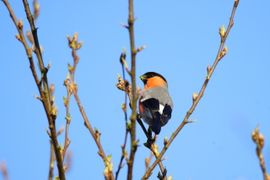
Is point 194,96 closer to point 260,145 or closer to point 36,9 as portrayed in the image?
point 36,9

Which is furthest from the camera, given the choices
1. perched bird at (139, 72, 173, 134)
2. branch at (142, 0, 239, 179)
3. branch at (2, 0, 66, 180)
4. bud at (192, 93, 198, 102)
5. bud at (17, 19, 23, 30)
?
perched bird at (139, 72, 173, 134)

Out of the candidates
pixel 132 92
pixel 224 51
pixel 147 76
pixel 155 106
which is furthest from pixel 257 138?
pixel 147 76

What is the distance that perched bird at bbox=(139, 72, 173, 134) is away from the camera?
17.0ft

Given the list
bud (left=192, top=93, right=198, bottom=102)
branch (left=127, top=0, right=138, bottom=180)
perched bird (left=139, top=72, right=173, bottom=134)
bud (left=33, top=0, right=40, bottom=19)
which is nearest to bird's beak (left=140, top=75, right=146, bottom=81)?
perched bird (left=139, top=72, right=173, bottom=134)

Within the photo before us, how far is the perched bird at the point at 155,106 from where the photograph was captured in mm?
5182

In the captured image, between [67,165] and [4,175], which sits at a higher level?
[67,165]

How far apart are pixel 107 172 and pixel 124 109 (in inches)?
11.6

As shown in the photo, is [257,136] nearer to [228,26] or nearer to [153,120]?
[228,26]

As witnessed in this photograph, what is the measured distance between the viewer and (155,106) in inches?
217

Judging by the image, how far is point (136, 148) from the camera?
1799mm

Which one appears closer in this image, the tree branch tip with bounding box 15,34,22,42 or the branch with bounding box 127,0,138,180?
the branch with bounding box 127,0,138,180

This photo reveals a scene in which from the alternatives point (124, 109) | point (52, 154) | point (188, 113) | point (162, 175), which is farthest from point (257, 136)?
point (162, 175)

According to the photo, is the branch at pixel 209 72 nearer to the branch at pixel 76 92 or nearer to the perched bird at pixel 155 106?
the branch at pixel 76 92

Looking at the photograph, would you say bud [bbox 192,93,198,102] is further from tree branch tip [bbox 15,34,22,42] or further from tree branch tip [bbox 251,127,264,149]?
tree branch tip [bbox 251,127,264,149]
